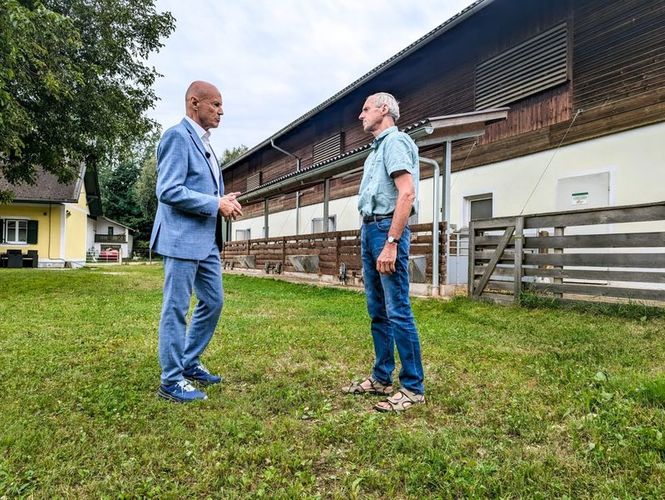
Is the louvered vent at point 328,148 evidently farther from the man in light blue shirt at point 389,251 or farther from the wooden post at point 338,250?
the man in light blue shirt at point 389,251

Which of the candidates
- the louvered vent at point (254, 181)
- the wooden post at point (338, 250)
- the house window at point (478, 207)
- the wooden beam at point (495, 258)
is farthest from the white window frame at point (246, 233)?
the wooden beam at point (495, 258)

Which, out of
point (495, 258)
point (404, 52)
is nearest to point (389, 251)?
point (495, 258)

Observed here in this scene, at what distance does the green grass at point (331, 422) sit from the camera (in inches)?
66.9

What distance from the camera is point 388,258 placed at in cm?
251

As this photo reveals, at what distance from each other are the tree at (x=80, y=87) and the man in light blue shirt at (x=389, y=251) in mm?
7085

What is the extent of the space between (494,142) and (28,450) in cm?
918

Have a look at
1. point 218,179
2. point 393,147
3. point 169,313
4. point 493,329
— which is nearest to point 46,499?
point 169,313

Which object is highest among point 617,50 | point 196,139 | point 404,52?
point 404,52

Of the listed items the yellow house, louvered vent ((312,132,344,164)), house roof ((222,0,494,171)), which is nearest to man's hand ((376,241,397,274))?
house roof ((222,0,494,171))

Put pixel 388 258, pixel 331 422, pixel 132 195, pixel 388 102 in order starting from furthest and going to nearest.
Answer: pixel 132 195
pixel 388 102
pixel 388 258
pixel 331 422

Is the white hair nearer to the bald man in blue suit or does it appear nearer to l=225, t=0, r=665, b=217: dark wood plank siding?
the bald man in blue suit

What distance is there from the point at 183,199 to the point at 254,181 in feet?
68.0

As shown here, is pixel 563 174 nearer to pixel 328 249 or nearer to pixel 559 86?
pixel 559 86

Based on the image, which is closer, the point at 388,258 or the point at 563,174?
the point at 388,258
